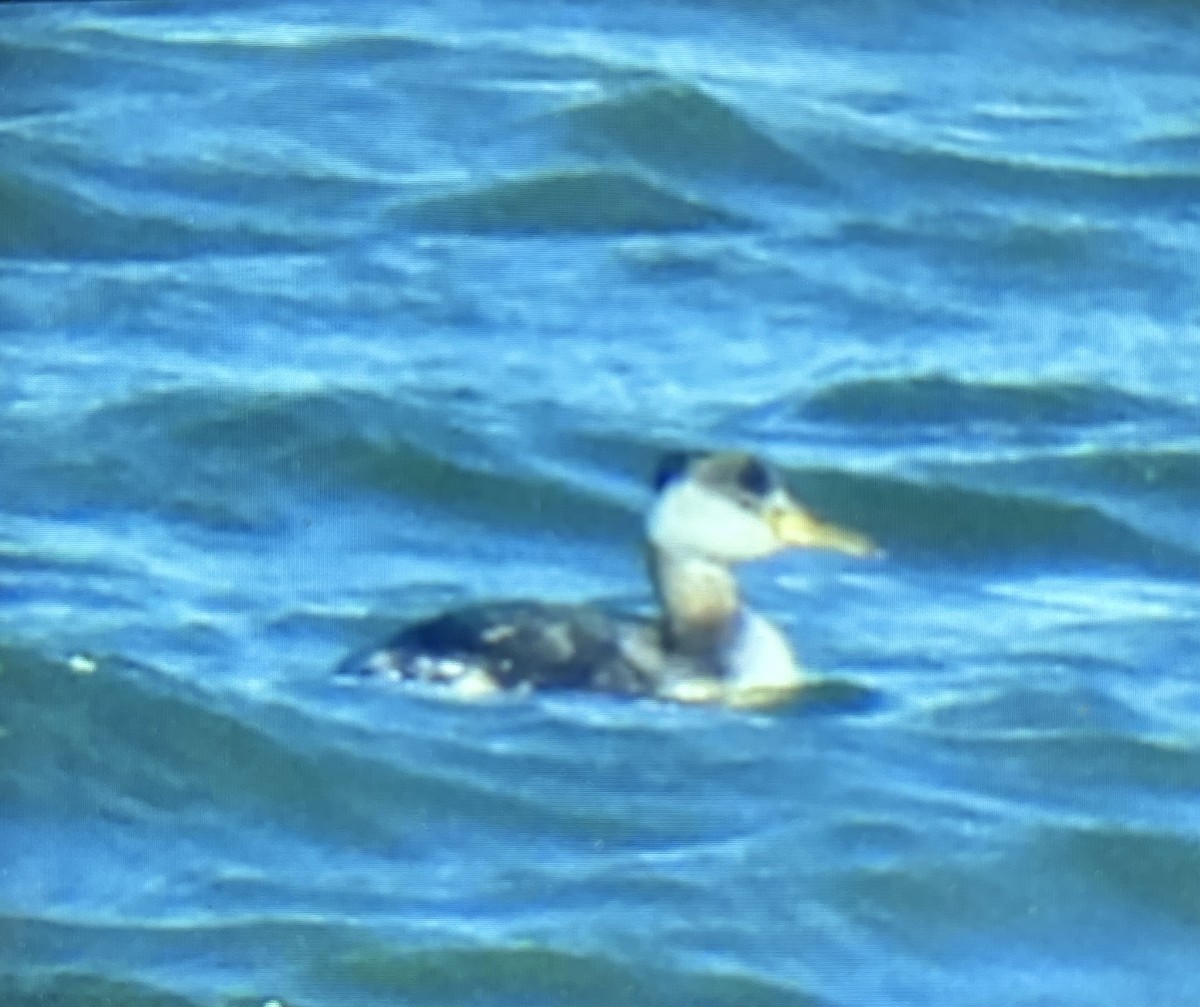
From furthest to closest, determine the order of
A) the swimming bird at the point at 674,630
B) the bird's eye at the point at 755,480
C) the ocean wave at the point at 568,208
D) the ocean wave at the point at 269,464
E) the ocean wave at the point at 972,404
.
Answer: the ocean wave at the point at 568,208 < the ocean wave at the point at 972,404 < the ocean wave at the point at 269,464 < the bird's eye at the point at 755,480 < the swimming bird at the point at 674,630

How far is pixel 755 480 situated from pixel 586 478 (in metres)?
1.74

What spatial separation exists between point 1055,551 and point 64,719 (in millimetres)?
2864

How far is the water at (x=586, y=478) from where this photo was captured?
11.7 meters

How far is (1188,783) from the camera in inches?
503

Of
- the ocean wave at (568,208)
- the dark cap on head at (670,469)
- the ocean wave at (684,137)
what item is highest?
the ocean wave at (684,137)

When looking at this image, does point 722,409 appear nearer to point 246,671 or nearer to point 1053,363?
point 1053,363

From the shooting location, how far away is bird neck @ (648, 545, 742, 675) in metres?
13.0

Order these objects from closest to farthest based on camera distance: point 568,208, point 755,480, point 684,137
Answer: point 755,480
point 568,208
point 684,137

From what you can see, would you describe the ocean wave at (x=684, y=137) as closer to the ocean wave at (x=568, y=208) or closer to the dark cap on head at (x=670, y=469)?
the ocean wave at (x=568, y=208)

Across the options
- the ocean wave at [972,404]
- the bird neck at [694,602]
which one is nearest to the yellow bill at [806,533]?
the bird neck at [694,602]

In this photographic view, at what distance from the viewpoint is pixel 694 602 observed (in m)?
13.1

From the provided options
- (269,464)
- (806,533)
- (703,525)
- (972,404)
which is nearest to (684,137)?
(972,404)

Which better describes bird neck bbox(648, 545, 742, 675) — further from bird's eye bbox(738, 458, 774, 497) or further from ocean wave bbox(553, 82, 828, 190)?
ocean wave bbox(553, 82, 828, 190)

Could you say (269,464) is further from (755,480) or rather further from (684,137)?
(684,137)
